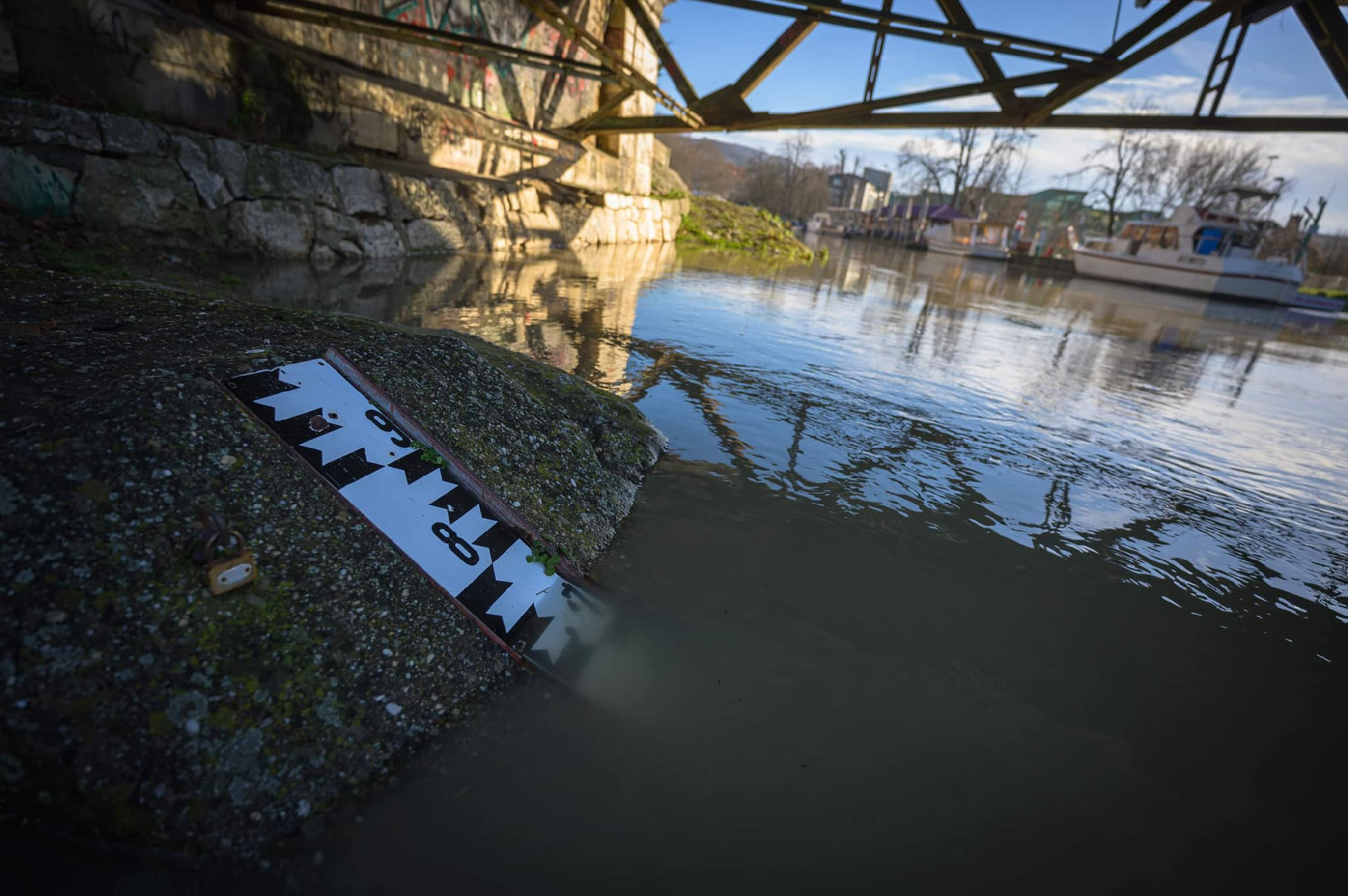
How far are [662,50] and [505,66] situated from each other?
20.5ft

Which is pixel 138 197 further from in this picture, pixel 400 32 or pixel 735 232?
pixel 735 232

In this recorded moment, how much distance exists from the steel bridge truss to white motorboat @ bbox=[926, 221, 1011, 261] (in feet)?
133

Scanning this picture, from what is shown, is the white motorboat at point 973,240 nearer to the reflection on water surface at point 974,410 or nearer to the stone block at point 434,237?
the reflection on water surface at point 974,410

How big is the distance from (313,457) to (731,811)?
178 cm

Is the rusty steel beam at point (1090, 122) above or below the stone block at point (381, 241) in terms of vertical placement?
above

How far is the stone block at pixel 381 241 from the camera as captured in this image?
8367mm

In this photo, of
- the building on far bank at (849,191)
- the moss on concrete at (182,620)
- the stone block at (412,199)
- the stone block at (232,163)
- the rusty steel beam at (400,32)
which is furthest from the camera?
the building on far bank at (849,191)

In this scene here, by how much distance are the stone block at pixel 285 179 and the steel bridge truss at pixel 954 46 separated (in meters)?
1.88

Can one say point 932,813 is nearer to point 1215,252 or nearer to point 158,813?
point 158,813

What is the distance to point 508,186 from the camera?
38.4 feet

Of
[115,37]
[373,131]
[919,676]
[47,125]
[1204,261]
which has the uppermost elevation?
[1204,261]

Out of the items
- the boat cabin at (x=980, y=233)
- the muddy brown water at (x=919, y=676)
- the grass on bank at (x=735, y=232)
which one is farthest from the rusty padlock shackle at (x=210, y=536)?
the boat cabin at (x=980, y=233)

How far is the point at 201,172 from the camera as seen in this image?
20.8ft

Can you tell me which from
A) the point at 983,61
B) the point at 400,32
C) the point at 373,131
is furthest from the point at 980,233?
the point at 400,32
